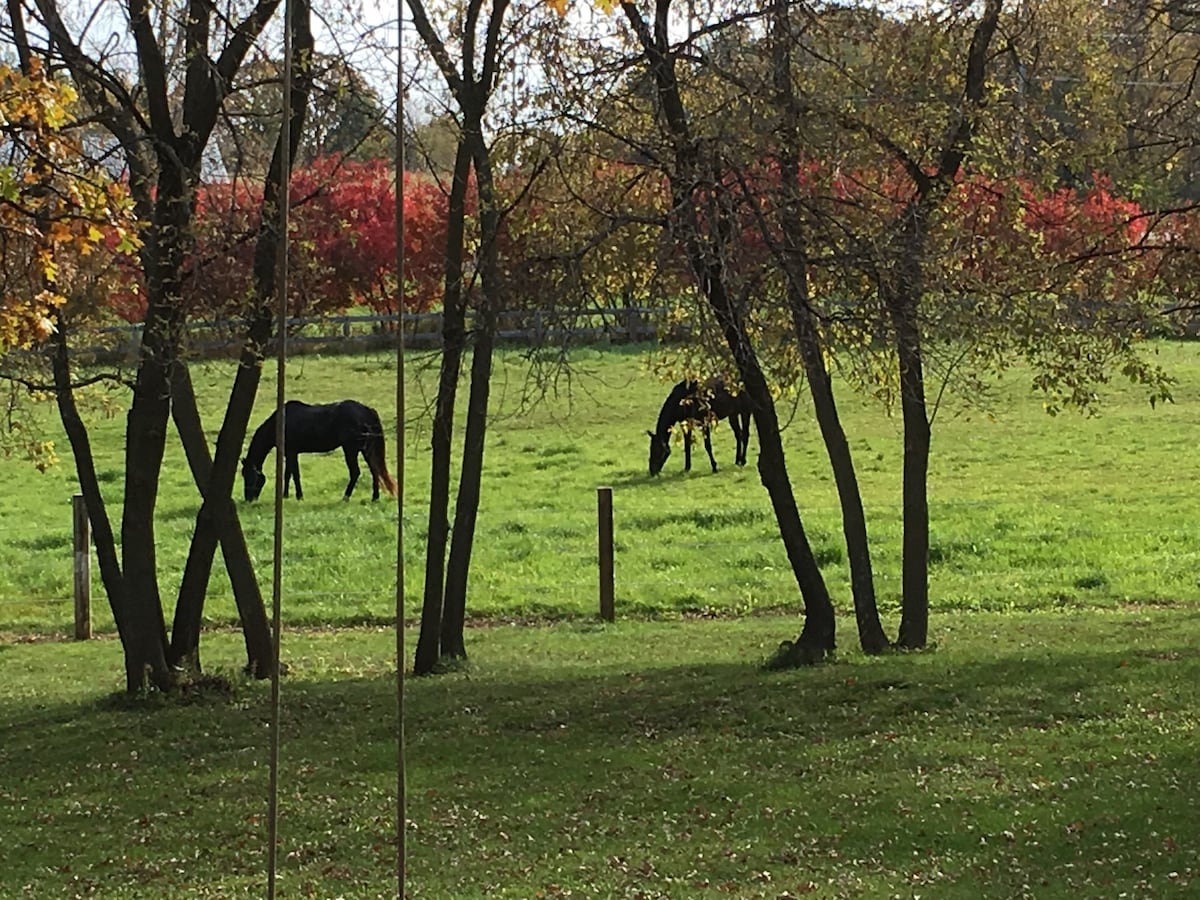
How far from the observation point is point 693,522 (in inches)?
846

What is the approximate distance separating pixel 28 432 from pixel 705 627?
6860 millimetres

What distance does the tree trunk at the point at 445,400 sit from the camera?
11289mm

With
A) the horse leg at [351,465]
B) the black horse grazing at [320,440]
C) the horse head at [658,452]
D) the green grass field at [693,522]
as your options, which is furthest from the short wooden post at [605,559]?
the horse leg at [351,465]

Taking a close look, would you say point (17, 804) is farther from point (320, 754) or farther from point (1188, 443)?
point (1188, 443)

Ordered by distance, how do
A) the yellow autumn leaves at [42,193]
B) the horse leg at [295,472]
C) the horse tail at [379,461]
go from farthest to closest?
the horse leg at [295,472], the horse tail at [379,461], the yellow autumn leaves at [42,193]

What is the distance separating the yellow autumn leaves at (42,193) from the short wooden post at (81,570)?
7353mm

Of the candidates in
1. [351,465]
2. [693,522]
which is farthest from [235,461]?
[351,465]

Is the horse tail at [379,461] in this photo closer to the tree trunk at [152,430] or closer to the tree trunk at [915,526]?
the tree trunk at [915,526]

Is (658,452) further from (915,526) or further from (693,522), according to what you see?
(915,526)

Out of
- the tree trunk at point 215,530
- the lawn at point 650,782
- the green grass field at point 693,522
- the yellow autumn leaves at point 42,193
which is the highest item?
the yellow autumn leaves at point 42,193

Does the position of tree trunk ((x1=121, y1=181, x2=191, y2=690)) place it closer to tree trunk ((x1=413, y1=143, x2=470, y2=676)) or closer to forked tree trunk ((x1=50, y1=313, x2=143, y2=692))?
forked tree trunk ((x1=50, y1=313, x2=143, y2=692))

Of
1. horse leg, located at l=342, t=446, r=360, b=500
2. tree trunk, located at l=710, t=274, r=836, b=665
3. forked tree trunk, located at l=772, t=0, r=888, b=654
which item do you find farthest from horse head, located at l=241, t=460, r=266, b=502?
tree trunk, located at l=710, t=274, r=836, b=665

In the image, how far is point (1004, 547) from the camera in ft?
64.8

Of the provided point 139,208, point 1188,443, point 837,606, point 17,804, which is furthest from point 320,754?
point 1188,443
